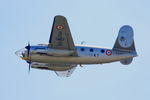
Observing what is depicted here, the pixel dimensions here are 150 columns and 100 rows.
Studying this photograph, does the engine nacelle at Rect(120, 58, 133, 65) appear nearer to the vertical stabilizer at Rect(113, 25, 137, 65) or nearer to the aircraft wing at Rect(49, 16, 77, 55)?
the vertical stabilizer at Rect(113, 25, 137, 65)

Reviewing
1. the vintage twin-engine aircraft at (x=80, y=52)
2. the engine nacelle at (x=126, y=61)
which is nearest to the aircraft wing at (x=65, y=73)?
the vintage twin-engine aircraft at (x=80, y=52)

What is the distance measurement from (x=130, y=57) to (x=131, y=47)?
1.08 meters

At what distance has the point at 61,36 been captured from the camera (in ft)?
158

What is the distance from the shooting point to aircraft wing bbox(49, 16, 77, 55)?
46875 millimetres

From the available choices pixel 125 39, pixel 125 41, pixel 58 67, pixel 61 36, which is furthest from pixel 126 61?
pixel 58 67

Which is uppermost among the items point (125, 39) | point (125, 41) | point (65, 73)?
point (125, 39)

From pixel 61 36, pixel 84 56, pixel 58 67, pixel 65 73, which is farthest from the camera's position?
pixel 65 73

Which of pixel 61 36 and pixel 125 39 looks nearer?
pixel 61 36

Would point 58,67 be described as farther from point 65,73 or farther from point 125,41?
point 125,41

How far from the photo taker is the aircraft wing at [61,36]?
46875 millimetres

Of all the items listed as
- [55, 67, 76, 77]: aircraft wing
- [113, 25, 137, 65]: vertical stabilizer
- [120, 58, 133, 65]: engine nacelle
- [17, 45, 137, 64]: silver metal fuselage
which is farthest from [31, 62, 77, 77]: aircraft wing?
[113, 25, 137, 65]: vertical stabilizer

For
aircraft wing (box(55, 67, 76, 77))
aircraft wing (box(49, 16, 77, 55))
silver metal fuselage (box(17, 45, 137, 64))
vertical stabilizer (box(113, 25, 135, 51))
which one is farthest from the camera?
aircraft wing (box(55, 67, 76, 77))

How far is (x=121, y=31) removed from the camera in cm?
5025

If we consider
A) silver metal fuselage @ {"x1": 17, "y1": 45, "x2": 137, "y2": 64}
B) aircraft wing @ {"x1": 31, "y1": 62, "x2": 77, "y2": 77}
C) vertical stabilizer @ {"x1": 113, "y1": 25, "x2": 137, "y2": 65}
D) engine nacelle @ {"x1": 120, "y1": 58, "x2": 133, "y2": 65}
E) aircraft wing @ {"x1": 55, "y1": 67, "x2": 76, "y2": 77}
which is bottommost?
aircraft wing @ {"x1": 55, "y1": 67, "x2": 76, "y2": 77}
